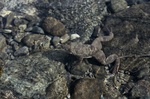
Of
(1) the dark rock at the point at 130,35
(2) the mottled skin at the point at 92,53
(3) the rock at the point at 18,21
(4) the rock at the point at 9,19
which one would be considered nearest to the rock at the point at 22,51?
(3) the rock at the point at 18,21

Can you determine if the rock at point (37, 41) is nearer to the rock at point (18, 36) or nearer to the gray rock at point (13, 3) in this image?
the rock at point (18, 36)

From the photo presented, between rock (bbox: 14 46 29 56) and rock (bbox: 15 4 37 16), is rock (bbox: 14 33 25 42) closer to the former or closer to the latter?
rock (bbox: 14 46 29 56)

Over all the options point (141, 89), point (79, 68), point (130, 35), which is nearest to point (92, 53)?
point (79, 68)

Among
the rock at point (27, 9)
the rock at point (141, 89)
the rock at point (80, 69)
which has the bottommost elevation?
the rock at point (141, 89)

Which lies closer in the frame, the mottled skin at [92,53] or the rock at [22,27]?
the mottled skin at [92,53]

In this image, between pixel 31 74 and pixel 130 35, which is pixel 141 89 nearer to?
pixel 130 35

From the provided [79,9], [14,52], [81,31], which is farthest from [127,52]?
[14,52]

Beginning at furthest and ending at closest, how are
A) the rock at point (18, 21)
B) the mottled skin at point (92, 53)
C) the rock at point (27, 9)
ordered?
the rock at point (27, 9), the rock at point (18, 21), the mottled skin at point (92, 53)

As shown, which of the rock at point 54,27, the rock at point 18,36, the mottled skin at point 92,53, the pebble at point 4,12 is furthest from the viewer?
the pebble at point 4,12

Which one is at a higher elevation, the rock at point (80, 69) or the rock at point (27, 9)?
the rock at point (27, 9)
